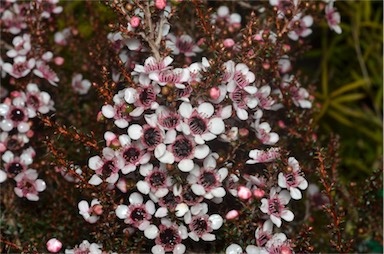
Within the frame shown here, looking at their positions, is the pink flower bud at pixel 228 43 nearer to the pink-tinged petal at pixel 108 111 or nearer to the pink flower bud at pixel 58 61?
the pink-tinged petal at pixel 108 111

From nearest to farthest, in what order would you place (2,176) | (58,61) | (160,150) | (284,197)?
(160,150) → (284,197) → (2,176) → (58,61)

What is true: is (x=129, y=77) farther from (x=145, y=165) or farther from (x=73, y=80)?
(x=73, y=80)

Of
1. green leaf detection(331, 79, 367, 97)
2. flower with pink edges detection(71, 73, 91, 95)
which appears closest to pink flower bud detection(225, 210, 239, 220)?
flower with pink edges detection(71, 73, 91, 95)

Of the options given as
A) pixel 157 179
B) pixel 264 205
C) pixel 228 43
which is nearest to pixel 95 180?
pixel 157 179

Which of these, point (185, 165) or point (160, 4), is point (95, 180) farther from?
point (160, 4)

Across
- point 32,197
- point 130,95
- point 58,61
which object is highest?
point 130,95

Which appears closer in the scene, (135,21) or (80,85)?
(135,21)

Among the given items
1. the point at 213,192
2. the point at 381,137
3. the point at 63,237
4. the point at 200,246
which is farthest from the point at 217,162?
the point at 381,137

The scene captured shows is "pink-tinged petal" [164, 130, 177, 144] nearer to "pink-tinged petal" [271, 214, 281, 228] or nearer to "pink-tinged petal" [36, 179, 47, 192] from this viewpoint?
"pink-tinged petal" [271, 214, 281, 228]
